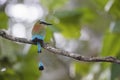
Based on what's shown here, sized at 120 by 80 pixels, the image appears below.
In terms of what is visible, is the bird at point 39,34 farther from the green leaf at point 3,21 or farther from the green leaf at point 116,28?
the green leaf at point 116,28

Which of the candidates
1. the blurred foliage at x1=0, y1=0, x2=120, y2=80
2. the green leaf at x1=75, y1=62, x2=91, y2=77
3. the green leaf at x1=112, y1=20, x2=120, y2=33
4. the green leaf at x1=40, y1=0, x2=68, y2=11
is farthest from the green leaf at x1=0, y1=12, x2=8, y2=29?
the green leaf at x1=75, y1=62, x2=91, y2=77

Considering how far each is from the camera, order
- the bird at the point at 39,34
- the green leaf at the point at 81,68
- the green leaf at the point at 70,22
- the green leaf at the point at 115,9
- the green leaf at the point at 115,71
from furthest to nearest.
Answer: the green leaf at the point at 81,68
the green leaf at the point at 70,22
the green leaf at the point at 115,9
the green leaf at the point at 115,71
the bird at the point at 39,34

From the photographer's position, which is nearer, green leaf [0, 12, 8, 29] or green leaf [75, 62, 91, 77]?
green leaf [0, 12, 8, 29]

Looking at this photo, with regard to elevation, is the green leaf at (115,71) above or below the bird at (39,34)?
below

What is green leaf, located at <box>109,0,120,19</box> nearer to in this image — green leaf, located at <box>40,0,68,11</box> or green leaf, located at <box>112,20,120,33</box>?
green leaf, located at <box>112,20,120,33</box>

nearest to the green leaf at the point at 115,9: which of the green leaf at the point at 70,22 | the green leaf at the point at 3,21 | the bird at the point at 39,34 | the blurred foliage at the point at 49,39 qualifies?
the blurred foliage at the point at 49,39

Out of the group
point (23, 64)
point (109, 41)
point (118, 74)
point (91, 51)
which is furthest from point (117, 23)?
point (91, 51)

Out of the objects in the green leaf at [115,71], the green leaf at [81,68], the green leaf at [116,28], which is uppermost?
the green leaf at [116,28]

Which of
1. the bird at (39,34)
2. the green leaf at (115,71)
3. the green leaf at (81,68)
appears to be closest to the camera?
the bird at (39,34)

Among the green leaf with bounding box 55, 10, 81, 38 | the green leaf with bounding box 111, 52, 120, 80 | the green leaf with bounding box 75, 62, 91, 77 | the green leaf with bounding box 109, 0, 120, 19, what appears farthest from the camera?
the green leaf with bounding box 75, 62, 91, 77

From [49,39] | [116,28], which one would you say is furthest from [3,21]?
[116,28]

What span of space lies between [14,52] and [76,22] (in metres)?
0.32

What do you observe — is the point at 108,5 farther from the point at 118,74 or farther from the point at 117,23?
the point at 118,74

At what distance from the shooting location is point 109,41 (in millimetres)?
1281
